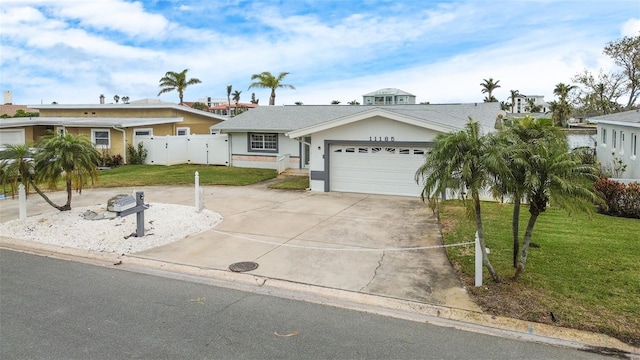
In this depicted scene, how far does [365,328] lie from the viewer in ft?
18.6

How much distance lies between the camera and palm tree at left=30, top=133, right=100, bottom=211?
11.0 m

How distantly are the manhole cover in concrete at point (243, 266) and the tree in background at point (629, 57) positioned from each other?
42.6 meters

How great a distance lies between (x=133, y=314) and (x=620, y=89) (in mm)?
47320

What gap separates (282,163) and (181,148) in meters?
7.65

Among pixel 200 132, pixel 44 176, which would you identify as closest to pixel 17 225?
pixel 44 176

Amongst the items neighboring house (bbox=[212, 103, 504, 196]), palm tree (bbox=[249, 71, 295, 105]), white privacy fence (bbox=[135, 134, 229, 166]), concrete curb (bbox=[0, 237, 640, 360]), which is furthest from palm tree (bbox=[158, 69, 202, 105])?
concrete curb (bbox=[0, 237, 640, 360])

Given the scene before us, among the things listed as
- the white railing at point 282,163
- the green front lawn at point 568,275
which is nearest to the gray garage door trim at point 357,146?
the green front lawn at point 568,275

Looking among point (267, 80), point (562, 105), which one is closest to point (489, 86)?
point (562, 105)

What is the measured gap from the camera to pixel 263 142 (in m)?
25.4

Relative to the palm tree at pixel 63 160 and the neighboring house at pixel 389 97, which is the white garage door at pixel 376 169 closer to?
the palm tree at pixel 63 160

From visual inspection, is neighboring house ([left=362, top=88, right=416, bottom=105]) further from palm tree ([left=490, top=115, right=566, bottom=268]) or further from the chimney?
the chimney

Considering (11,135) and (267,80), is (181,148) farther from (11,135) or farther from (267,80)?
(267,80)

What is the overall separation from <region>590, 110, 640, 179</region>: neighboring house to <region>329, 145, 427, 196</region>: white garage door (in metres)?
8.71

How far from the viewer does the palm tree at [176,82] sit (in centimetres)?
4475
